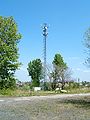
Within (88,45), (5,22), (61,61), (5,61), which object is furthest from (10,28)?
(61,61)

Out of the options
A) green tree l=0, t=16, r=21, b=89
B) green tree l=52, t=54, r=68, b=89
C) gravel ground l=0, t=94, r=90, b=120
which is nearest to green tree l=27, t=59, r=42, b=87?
green tree l=52, t=54, r=68, b=89

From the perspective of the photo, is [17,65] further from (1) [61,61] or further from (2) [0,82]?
(1) [61,61]

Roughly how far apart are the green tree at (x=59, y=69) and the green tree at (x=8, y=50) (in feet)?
115

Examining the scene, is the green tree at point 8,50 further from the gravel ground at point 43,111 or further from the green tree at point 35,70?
the green tree at point 35,70

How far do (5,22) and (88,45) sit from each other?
59.0ft

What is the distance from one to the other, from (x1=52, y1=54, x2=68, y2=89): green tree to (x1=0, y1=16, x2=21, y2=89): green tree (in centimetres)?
3513

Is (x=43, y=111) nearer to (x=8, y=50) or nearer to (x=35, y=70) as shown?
(x=8, y=50)

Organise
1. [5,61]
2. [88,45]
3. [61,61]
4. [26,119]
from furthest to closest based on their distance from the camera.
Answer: [61,61], [5,61], [88,45], [26,119]

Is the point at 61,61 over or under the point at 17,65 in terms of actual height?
over

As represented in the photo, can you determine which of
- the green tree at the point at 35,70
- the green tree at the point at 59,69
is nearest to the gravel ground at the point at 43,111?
the green tree at the point at 59,69

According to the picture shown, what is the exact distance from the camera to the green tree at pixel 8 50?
45.4 metres

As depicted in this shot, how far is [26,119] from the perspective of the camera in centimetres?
1650

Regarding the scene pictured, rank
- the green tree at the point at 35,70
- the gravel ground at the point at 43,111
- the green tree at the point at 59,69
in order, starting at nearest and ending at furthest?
the gravel ground at the point at 43,111, the green tree at the point at 59,69, the green tree at the point at 35,70

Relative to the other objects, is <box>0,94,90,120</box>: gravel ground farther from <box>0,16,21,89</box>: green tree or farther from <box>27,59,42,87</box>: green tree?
<box>27,59,42,87</box>: green tree
